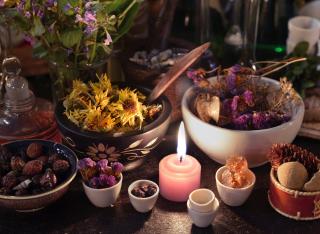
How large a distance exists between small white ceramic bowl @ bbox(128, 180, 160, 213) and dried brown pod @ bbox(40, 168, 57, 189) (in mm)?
98

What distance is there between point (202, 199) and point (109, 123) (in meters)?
0.16

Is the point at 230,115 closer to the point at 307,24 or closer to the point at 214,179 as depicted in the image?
the point at 214,179

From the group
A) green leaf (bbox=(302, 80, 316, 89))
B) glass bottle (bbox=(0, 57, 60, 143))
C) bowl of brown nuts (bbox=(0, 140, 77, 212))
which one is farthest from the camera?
green leaf (bbox=(302, 80, 316, 89))

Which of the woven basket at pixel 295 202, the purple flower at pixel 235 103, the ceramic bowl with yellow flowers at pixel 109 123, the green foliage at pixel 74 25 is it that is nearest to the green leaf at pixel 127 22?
the green foliage at pixel 74 25

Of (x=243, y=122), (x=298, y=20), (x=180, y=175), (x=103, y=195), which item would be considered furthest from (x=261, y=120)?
(x=298, y=20)

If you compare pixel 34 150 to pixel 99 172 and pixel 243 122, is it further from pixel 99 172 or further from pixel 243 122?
pixel 243 122

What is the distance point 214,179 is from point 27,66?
0.46 m

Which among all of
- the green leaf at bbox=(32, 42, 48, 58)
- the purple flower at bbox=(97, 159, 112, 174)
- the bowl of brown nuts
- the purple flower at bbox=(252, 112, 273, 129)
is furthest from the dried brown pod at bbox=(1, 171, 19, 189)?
the purple flower at bbox=(252, 112, 273, 129)

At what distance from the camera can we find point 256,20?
0.93 m

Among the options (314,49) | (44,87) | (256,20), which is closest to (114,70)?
(44,87)

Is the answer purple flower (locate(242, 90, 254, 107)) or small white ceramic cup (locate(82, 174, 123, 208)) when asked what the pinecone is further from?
small white ceramic cup (locate(82, 174, 123, 208))

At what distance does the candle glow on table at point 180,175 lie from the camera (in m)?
0.71

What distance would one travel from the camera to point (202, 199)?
682 millimetres

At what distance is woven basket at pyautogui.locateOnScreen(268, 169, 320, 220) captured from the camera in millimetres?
661
